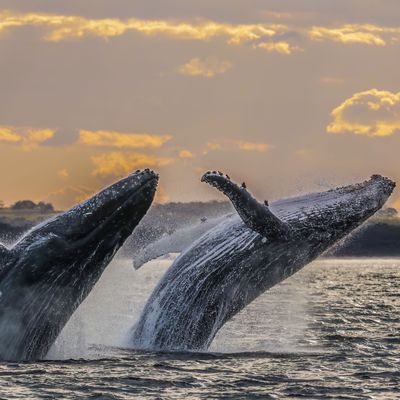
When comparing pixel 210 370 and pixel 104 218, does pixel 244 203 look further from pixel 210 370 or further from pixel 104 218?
pixel 104 218

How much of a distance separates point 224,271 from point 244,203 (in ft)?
6.29

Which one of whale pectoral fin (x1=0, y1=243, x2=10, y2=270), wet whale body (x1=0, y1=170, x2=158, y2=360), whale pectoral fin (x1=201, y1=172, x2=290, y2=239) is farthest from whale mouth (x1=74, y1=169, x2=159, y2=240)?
whale pectoral fin (x1=201, y1=172, x2=290, y2=239)

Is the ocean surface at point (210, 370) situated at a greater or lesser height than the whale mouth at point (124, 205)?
lesser

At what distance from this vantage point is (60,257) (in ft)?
43.5

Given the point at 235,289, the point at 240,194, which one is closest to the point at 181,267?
the point at 235,289

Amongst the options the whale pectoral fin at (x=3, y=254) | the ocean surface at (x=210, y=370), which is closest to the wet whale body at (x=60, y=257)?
the whale pectoral fin at (x=3, y=254)

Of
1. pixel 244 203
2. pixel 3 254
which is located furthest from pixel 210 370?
pixel 3 254

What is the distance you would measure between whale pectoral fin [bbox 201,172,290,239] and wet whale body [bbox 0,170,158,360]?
196cm

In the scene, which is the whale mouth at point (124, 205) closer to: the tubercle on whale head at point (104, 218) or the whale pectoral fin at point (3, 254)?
the tubercle on whale head at point (104, 218)

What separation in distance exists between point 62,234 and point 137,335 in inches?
171

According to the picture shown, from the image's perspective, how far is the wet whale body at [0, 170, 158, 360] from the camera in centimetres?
1315

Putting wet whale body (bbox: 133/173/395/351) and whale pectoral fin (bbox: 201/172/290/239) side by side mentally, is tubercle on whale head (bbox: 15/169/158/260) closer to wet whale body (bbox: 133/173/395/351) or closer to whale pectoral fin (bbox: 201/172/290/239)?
whale pectoral fin (bbox: 201/172/290/239)

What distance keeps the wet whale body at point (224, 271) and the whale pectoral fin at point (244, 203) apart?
0.59 feet

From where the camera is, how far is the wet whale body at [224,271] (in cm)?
1678
